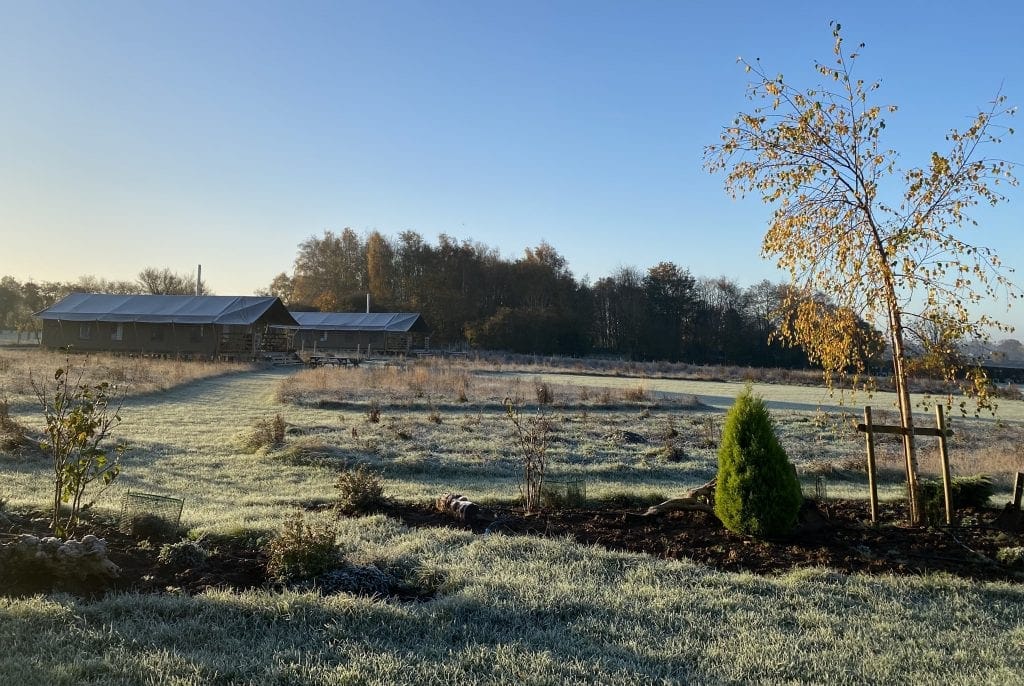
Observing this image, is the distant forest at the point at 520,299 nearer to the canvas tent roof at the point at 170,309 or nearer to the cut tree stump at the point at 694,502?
the canvas tent roof at the point at 170,309

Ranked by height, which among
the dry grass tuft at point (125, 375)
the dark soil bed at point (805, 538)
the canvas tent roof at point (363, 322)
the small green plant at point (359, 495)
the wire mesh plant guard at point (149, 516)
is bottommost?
the dark soil bed at point (805, 538)

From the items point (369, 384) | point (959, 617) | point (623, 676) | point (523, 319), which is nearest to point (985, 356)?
point (959, 617)

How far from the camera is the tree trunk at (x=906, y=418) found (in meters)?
6.03

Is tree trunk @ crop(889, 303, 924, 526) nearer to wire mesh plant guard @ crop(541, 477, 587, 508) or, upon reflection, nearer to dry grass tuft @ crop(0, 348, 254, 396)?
wire mesh plant guard @ crop(541, 477, 587, 508)

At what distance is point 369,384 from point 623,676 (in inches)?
788

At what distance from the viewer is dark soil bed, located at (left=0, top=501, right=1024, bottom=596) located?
4.32 meters

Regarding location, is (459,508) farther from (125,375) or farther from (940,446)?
(125,375)

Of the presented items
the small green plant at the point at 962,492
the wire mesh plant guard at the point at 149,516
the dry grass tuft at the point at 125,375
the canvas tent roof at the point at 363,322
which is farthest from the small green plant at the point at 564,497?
the canvas tent roof at the point at 363,322

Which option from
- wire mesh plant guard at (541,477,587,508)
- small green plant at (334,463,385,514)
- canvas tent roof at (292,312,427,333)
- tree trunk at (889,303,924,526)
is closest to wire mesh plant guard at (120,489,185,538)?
small green plant at (334,463,385,514)

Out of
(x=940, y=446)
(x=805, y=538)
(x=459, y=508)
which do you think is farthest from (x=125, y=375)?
(x=940, y=446)

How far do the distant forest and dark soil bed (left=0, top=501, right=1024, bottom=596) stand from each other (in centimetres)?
5181

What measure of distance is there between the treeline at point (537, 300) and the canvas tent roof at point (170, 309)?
72.8 feet

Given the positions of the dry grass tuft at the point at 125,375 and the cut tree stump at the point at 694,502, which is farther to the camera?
the dry grass tuft at the point at 125,375

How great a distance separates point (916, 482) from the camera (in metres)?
6.09
